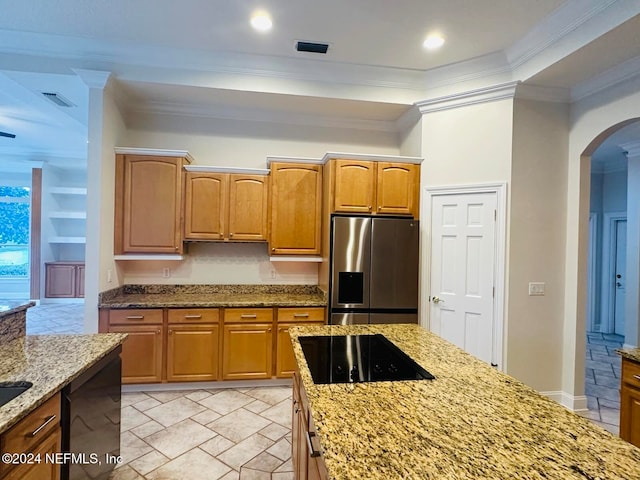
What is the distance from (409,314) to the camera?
11.1 feet

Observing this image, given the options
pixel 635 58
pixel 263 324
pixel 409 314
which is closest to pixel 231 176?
pixel 263 324

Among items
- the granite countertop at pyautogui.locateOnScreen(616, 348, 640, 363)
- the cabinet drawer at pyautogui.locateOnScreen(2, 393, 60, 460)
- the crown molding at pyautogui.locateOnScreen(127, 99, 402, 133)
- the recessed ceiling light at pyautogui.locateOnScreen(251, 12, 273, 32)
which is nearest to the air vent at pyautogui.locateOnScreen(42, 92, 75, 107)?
the crown molding at pyautogui.locateOnScreen(127, 99, 402, 133)

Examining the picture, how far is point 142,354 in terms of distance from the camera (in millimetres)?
3182

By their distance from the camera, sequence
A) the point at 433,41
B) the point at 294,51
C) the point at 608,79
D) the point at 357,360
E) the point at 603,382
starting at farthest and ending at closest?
the point at 603,382 → the point at 294,51 → the point at 433,41 → the point at 608,79 → the point at 357,360

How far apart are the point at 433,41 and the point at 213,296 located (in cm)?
328

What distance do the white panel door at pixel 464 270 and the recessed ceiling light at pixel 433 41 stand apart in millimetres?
1384

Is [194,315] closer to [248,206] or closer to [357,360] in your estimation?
[248,206]

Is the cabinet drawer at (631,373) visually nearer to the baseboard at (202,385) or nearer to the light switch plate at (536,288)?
the light switch plate at (536,288)

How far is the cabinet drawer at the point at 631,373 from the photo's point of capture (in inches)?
76.6

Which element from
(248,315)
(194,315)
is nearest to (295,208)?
(248,315)

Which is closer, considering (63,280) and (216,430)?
(216,430)

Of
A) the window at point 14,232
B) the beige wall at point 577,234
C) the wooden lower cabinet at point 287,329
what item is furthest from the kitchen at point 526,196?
the window at point 14,232

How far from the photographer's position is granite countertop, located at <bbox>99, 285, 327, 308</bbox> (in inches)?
127

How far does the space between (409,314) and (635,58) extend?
9.04 feet
